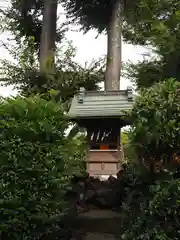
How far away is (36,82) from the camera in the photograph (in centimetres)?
1023

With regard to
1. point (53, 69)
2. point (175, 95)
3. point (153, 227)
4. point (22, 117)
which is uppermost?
point (53, 69)

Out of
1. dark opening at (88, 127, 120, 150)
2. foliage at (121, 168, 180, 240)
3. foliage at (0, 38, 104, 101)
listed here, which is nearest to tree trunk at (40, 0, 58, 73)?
foliage at (0, 38, 104, 101)

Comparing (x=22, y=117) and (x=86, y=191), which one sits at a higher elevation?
(x=22, y=117)

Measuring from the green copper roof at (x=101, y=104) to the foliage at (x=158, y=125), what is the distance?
293 cm

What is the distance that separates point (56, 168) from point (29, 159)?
36 cm

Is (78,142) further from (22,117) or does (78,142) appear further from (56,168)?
(22,117)

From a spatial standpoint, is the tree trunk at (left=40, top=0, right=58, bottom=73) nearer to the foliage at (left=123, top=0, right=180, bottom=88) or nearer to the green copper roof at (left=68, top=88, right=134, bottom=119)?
the green copper roof at (left=68, top=88, right=134, bottom=119)

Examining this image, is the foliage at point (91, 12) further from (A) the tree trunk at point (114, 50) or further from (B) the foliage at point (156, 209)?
(B) the foliage at point (156, 209)

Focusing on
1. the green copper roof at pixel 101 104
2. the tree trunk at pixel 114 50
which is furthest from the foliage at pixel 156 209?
the tree trunk at pixel 114 50

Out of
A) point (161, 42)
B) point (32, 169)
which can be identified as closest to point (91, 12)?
point (161, 42)

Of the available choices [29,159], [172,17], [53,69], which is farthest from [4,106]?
[53,69]

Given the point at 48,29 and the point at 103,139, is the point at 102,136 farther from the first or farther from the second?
the point at 48,29

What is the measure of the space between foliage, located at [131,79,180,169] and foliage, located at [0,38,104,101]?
570 centimetres

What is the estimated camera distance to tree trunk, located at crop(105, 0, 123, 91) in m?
9.76
